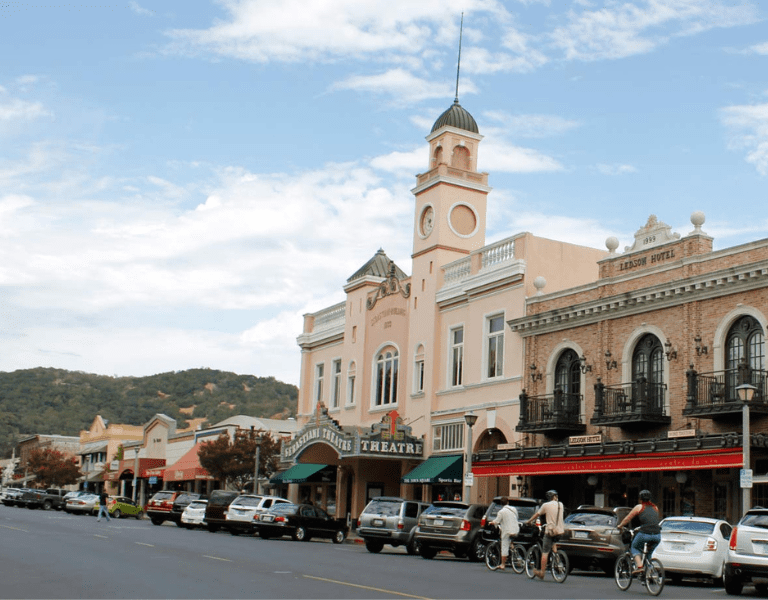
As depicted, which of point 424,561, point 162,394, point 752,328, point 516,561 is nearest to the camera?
point 516,561

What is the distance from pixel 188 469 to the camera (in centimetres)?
6209

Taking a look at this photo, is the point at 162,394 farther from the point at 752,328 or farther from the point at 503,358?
the point at 752,328

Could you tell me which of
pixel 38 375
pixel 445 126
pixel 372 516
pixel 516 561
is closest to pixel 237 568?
pixel 516 561

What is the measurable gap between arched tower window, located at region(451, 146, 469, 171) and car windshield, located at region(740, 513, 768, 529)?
26.4 meters

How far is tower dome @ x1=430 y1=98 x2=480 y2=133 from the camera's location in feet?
139

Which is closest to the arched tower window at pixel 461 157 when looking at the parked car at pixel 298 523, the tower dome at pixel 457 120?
the tower dome at pixel 457 120

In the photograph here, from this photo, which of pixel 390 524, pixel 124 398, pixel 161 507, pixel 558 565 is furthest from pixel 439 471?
pixel 124 398

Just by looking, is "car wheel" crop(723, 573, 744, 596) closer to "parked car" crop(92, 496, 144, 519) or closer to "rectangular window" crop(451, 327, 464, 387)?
"rectangular window" crop(451, 327, 464, 387)

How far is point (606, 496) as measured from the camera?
31.1m

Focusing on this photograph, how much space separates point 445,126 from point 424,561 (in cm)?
2232

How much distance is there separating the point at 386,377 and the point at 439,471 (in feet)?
26.6

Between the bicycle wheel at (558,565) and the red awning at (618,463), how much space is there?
7169 mm

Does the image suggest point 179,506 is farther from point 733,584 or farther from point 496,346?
point 733,584

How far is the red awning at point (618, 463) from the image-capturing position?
24828 millimetres
